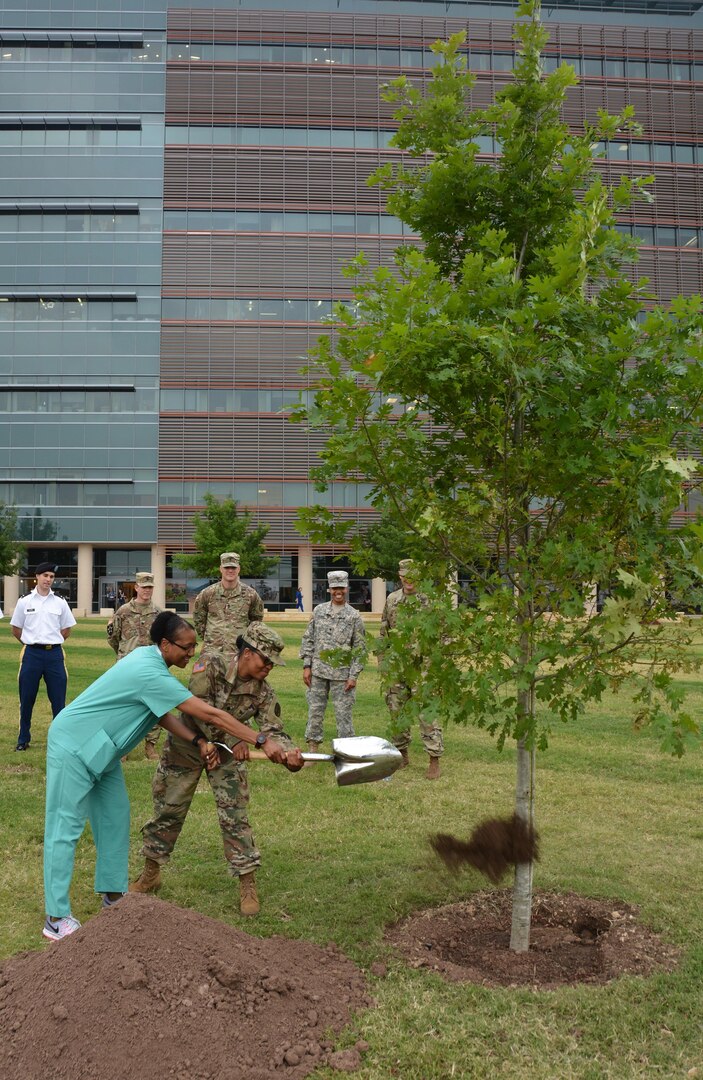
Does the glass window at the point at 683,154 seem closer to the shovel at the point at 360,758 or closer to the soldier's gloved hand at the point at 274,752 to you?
the shovel at the point at 360,758

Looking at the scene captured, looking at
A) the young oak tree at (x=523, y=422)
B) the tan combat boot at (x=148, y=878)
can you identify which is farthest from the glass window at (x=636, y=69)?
the tan combat boot at (x=148, y=878)

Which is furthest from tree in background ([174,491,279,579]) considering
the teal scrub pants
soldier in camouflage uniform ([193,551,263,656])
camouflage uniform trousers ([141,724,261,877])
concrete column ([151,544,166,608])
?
the teal scrub pants

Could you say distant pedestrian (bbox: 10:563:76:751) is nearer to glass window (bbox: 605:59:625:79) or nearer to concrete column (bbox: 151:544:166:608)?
concrete column (bbox: 151:544:166:608)

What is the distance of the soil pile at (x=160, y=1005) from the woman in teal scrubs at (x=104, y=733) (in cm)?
60

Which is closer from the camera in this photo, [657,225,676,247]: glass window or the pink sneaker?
the pink sneaker

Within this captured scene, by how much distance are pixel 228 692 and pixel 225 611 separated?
353 centimetres

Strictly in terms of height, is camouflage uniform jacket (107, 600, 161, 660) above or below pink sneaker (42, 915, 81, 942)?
above

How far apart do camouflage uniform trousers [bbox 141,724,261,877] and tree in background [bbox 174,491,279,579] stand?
35.3m

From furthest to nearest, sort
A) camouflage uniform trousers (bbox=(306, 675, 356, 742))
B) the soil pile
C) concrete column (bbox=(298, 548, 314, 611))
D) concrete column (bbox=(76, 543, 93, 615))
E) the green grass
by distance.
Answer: concrete column (bbox=(76, 543, 93, 615)) → concrete column (bbox=(298, 548, 314, 611)) → camouflage uniform trousers (bbox=(306, 675, 356, 742)) → the green grass → the soil pile

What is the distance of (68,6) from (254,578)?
35.7 m

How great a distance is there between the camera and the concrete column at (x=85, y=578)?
5099 cm

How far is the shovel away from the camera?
15.8ft

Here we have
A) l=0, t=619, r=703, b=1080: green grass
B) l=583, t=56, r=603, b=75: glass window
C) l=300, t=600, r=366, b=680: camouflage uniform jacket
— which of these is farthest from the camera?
l=583, t=56, r=603, b=75: glass window

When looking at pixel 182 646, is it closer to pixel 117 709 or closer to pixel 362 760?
pixel 117 709
